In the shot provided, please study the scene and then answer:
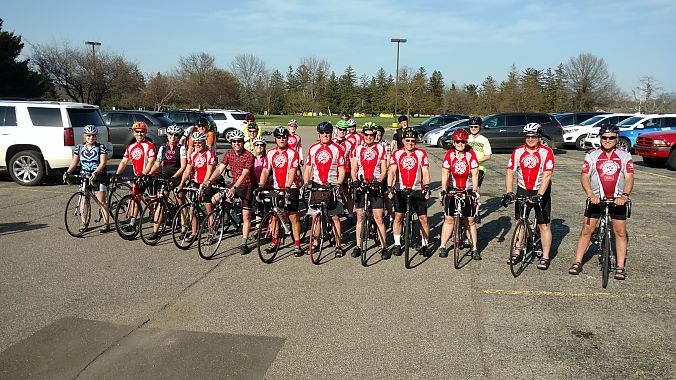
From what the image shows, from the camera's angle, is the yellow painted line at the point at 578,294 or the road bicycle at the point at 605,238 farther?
the road bicycle at the point at 605,238

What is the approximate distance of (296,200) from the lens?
24.3ft

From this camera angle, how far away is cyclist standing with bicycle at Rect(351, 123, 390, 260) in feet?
24.3

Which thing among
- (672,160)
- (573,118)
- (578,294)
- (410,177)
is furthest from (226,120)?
(578,294)

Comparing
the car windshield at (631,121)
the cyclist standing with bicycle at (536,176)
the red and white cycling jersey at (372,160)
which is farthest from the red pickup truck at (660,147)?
the red and white cycling jersey at (372,160)

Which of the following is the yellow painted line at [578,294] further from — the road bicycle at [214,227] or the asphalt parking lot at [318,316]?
the road bicycle at [214,227]

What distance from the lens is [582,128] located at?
26828 mm

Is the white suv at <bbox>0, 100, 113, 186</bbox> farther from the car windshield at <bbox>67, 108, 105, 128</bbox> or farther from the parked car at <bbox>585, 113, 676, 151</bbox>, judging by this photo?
the parked car at <bbox>585, 113, 676, 151</bbox>

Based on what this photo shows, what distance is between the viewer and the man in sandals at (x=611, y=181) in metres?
6.17

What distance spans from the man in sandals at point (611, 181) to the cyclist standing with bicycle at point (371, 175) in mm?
2613

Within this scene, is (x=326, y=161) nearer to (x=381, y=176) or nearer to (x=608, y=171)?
(x=381, y=176)

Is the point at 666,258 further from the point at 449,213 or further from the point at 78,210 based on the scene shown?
the point at 78,210

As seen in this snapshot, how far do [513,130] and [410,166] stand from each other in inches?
711

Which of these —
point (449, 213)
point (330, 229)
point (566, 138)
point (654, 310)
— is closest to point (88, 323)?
point (330, 229)

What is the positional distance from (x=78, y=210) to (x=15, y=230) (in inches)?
46.7
